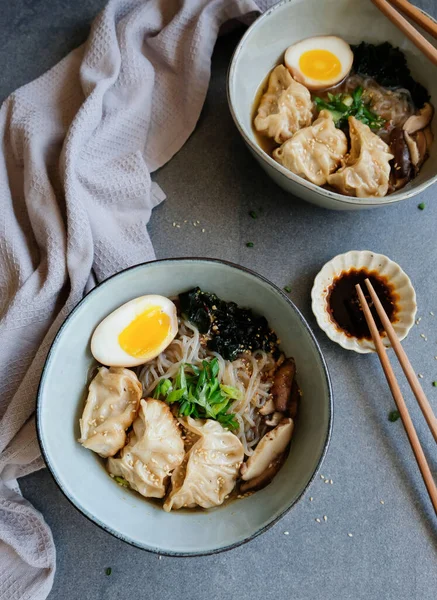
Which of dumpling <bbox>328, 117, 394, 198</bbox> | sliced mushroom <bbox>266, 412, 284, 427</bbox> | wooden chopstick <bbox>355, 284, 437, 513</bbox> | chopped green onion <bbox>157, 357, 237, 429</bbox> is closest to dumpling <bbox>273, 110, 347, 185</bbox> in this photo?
dumpling <bbox>328, 117, 394, 198</bbox>

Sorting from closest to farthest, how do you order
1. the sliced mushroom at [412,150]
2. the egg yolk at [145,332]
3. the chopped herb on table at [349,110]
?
the egg yolk at [145,332] < the sliced mushroom at [412,150] < the chopped herb on table at [349,110]

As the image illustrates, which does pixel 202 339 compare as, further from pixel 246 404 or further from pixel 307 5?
pixel 307 5

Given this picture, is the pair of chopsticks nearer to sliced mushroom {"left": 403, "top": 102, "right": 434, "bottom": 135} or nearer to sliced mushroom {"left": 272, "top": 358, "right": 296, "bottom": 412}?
sliced mushroom {"left": 403, "top": 102, "right": 434, "bottom": 135}

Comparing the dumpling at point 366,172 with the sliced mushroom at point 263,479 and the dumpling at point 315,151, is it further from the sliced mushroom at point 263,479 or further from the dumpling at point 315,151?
the sliced mushroom at point 263,479

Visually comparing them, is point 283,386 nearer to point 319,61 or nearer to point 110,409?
point 110,409

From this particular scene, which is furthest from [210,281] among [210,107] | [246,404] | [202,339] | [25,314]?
[210,107]

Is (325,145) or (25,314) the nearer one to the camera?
(25,314)

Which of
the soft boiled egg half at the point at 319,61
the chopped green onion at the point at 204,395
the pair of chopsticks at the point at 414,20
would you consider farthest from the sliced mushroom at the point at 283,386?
the pair of chopsticks at the point at 414,20

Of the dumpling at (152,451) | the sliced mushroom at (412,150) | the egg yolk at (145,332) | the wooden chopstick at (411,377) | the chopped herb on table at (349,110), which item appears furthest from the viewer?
the chopped herb on table at (349,110)
